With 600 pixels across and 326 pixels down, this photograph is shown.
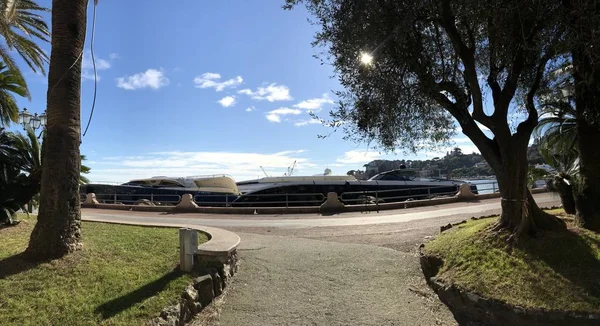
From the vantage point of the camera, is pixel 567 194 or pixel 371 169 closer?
pixel 567 194

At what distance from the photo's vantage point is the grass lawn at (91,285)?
14.5 ft

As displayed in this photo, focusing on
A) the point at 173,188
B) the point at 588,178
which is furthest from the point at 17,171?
the point at 173,188

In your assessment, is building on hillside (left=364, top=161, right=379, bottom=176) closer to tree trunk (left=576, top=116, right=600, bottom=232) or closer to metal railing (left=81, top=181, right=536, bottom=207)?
metal railing (left=81, top=181, right=536, bottom=207)

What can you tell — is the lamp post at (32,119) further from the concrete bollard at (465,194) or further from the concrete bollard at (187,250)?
the concrete bollard at (465,194)

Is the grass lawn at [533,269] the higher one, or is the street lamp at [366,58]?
the street lamp at [366,58]

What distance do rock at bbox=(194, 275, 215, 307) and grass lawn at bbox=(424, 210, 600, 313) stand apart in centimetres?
373

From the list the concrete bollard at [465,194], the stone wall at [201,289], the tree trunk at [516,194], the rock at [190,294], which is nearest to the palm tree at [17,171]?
the stone wall at [201,289]

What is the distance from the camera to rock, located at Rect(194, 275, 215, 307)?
591 cm

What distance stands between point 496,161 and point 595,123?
176 centimetres

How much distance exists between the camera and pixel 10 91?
1441cm

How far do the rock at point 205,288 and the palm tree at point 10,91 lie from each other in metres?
11.4

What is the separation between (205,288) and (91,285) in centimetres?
156

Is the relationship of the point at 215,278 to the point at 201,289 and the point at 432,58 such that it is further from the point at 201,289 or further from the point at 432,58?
the point at 432,58

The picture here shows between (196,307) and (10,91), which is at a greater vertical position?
(10,91)
